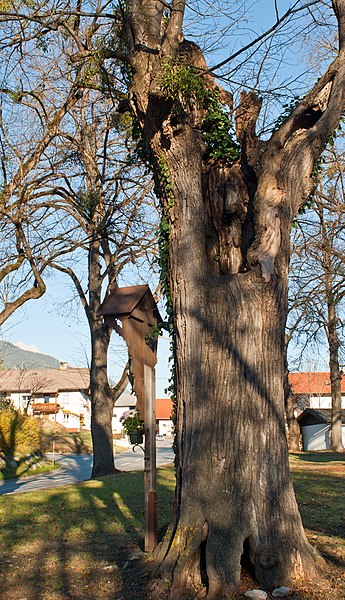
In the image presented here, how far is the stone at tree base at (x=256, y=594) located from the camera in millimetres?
5395

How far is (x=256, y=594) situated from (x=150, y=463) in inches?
91.4

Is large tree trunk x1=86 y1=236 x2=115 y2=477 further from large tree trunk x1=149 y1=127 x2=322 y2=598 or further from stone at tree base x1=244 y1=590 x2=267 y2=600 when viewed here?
stone at tree base x1=244 y1=590 x2=267 y2=600

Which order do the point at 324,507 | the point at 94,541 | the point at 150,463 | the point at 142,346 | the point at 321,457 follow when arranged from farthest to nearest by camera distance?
the point at 321,457, the point at 324,507, the point at 94,541, the point at 142,346, the point at 150,463

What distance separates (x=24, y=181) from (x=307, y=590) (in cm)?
1162

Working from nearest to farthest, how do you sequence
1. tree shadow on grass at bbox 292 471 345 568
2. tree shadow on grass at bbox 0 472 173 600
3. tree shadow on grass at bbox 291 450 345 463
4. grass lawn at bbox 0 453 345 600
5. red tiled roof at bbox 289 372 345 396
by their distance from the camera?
1. grass lawn at bbox 0 453 345 600
2. tree shadow on grass at bbox 0 472 173 600
3. tree shadow on grass at bbox 292 471 345 568
4. tree shadow on grass at bbox 291 450 345 463
5. red tiled roof at bbox 289 372 345 396

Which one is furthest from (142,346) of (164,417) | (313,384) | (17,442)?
(164,417)

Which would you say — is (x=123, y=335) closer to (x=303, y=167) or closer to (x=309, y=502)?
(x=303, y=167)

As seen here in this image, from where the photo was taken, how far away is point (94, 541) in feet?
26.5

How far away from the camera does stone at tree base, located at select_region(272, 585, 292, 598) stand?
5473 mm

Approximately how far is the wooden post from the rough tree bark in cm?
81

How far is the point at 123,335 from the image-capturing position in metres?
7.57

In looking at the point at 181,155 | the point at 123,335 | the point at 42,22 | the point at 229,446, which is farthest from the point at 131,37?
the point at 229,446

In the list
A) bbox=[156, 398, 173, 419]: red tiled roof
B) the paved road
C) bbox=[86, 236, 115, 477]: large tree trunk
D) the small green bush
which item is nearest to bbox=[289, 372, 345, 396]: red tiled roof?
bbox=[156, 398, 173, 419]: red tiled roof

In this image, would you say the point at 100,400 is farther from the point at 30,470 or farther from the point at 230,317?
the point at 230,317
